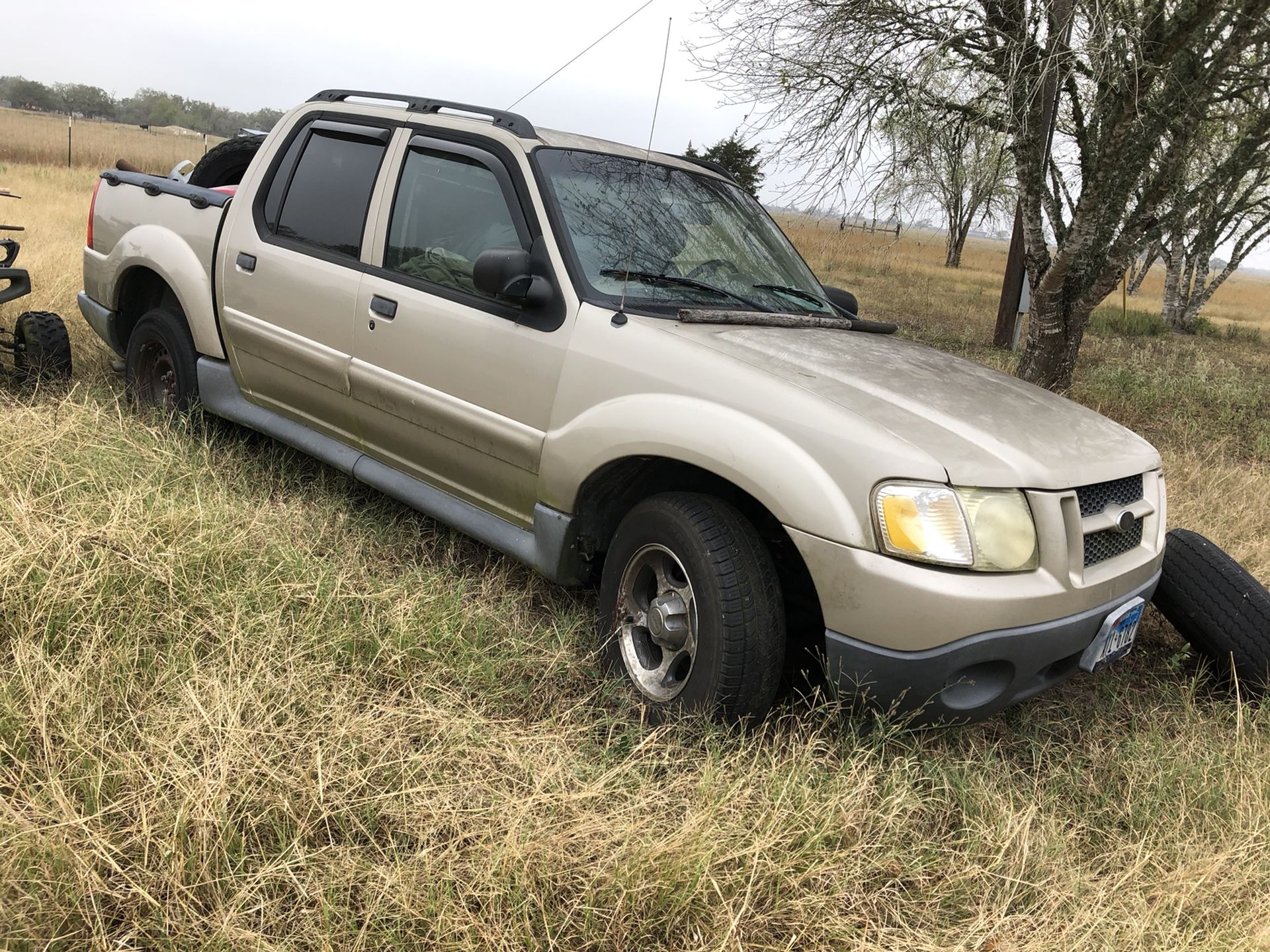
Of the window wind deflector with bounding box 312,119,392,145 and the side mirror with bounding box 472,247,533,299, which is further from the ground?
the window wind deflector with bounding box 312,119,392,145

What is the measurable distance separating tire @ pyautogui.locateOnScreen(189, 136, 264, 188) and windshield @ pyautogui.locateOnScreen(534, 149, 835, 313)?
285 centimetres

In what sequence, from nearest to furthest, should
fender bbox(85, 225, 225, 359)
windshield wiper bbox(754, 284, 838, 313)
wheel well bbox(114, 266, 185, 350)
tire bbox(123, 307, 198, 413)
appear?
windshield wiper bbox(754, 284, 838, 313), fender bbox(85, 225, 225, 359), tire bbox(123, 307, 198, 413), wheel well bbox(114, 266, 185, 350)

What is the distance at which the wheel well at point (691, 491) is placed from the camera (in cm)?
303

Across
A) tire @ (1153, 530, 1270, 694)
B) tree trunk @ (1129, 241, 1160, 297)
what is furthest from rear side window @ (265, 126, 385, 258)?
tree trunk @ (1129, 241, 1160, 297)

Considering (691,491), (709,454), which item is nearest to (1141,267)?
(691,491)

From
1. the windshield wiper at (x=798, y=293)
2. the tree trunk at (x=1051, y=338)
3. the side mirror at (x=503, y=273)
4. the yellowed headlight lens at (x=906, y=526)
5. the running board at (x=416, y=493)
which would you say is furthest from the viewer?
the tree trunk at (x=1051, y=338)

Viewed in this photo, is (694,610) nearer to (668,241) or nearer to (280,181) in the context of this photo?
(668,241)

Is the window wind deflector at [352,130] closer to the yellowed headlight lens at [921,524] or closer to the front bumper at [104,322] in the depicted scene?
the front bumper at [104,322]

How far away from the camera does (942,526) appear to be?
8.41 ft

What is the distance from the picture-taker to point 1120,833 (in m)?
2.82

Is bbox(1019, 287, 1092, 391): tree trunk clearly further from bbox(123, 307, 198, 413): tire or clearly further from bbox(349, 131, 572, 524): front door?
bbox(123, 307, 198, 413): tire

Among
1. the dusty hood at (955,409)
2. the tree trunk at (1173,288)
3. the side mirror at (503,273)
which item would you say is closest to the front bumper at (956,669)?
the dusty hood at (955,409)

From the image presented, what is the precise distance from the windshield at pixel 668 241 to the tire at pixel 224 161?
2853mm

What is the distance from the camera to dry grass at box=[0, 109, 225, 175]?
86.5 feet
